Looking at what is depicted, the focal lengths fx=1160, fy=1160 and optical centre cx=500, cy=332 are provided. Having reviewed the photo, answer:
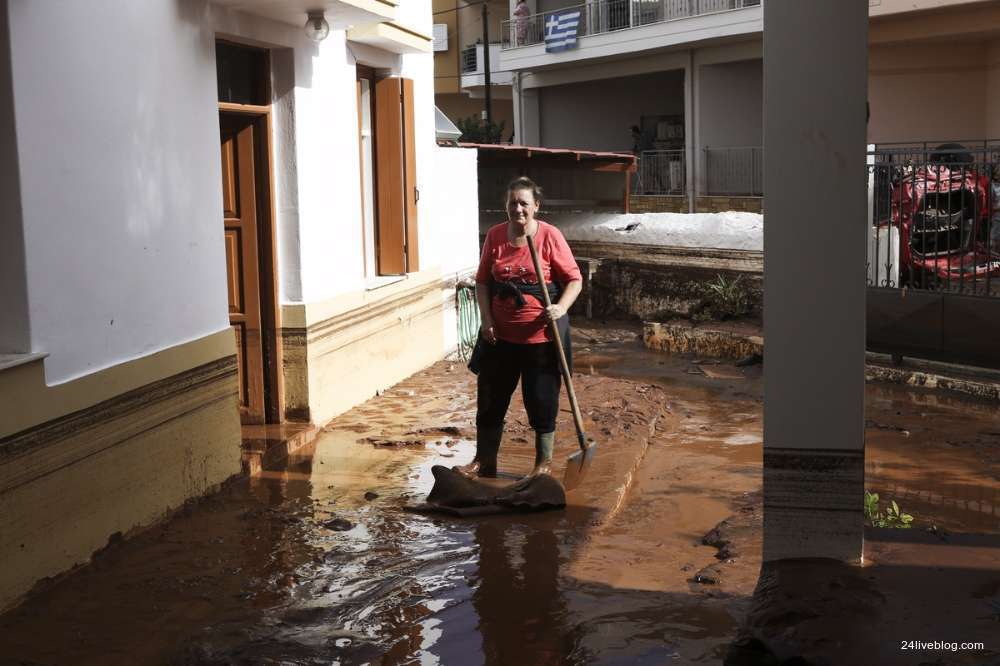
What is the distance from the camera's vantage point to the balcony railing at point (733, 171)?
85.2 ft

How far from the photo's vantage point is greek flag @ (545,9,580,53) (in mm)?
28766

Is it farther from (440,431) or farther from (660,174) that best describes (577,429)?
(660,174)

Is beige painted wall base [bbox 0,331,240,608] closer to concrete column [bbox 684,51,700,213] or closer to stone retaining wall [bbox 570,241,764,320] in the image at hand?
stone retaining wall [bbox 570,241,764,320]

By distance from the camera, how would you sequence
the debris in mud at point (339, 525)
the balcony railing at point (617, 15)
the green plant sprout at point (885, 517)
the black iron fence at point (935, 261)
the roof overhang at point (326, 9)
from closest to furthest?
1. the green plant sprout at point (885, 517)
2. the debris in mud at point (339, 525)
3. the roof overhang at point (326, 9)
4. the black iron fence at point (935, 261)
5. the balcony railing at point (617, 15)

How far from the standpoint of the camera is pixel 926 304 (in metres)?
11.0

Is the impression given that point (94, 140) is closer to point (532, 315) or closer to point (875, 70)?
point (532, 315)

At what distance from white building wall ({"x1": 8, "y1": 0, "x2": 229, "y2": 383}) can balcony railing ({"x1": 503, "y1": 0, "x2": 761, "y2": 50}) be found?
1993cm

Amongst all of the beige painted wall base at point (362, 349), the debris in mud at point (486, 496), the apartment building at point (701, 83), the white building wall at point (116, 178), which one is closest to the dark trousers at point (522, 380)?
the debris in mud at point (486, 496)

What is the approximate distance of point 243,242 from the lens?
820 centimetres

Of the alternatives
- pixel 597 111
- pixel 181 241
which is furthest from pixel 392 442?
pixel 597 111

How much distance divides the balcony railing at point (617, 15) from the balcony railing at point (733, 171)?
3.14m

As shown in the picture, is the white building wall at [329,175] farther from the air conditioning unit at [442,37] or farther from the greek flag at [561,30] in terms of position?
the air conditioning unit at [442,37]

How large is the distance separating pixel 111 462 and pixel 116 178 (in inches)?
56.4

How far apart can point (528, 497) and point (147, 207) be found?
8.54 ft
